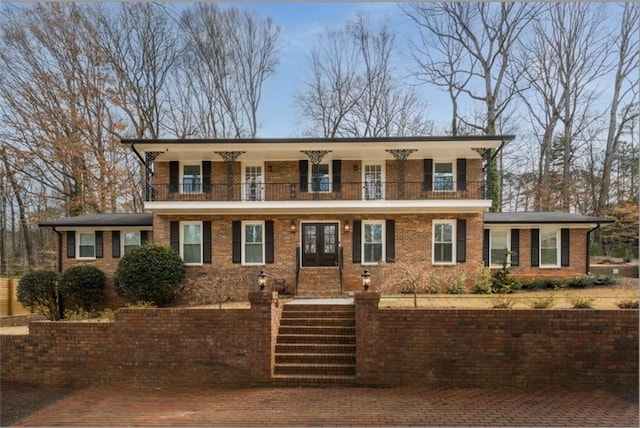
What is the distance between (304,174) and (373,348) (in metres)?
8.58

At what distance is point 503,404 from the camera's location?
5758 mm

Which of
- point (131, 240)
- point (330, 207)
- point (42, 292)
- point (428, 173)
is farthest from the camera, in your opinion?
point (131, 240)

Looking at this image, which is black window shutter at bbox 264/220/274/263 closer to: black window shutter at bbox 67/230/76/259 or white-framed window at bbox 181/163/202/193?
white-framed window at bbox 181/163/202/193

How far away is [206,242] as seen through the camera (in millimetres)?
13453

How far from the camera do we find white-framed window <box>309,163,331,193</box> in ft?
45.9

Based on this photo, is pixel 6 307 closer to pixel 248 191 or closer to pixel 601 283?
pixel 248 191

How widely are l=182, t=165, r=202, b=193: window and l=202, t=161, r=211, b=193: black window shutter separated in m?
0.17

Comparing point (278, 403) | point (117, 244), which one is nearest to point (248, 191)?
point (117, 244)

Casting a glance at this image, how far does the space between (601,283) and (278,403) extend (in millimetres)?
13601

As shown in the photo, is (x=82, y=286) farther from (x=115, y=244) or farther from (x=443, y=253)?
(x=443, y=253)

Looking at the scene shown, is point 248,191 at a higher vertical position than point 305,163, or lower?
lower

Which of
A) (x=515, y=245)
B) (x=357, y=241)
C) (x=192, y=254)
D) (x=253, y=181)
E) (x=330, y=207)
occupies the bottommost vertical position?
(x=192, y=254)

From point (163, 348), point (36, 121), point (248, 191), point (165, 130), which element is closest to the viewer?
point (163, 348)

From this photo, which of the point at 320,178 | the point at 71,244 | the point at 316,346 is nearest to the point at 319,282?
the point at 320,178
